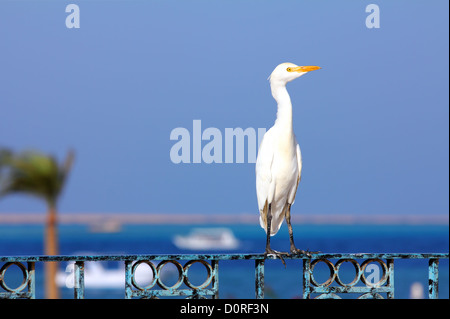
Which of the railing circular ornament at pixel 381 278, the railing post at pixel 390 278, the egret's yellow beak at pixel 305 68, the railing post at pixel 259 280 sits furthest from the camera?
the egret's yellow beak at pixel 305 68

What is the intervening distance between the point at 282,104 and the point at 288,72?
0.85 ft

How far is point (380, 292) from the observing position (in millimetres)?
4406

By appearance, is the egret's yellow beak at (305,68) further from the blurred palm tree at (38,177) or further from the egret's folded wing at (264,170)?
the blurred palm tree at (38,177)

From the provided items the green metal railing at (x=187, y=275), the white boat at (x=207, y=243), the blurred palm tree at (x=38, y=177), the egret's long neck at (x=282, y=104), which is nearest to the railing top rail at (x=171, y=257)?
the green metal railing at (x=187, y=275)

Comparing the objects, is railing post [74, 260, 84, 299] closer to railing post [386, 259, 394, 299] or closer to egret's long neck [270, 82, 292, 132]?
railing post [386, 259, 394, 299]

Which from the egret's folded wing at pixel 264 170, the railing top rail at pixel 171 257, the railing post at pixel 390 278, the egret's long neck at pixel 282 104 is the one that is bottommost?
the railing post at pixel 390 278

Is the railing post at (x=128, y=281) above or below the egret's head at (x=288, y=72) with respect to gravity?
below

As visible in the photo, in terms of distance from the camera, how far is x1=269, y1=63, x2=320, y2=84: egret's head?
19.2ft

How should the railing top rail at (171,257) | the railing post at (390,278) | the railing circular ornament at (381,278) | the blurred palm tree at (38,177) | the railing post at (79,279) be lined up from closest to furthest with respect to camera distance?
the railing top rail at (171,257)
the railing post at (79,279)
the railing circular ornament at (381,278)
the railing post at (390,278)
the blurred palm tree at (38,177)

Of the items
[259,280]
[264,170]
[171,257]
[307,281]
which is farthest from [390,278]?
[264,170]

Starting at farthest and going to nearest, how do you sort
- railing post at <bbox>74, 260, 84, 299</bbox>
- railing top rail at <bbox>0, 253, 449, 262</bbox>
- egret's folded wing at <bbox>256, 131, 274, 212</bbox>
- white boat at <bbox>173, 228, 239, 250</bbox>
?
1. white boat at <bbox>173, 228, 239, 250</bbox>
2. egret's folded wing at <bbox>256, 131, 274, 212</bbox>
3. railing post at <bbox>74, 260, 84, 299</bbox>
4. railing top rail at <bbox>0, 253, 449, 262</bbox>

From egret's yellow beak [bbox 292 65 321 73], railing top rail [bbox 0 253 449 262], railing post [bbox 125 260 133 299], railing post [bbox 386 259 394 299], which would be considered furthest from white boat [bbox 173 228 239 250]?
railing post [bbox 125 260 133 299]

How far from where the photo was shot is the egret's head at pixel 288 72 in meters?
5.84
